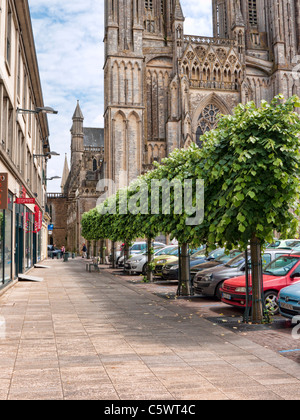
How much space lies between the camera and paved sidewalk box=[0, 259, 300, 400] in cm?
495

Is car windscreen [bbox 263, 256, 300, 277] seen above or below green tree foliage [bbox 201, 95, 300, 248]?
below

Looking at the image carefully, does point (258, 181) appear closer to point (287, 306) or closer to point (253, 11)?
point (287, 306)

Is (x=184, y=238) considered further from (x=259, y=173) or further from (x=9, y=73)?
(x=9, y=73)

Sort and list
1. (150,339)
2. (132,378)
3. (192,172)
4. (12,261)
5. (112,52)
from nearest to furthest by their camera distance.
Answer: (132,378) → (150,339) → (192,172) → (12,261) → (112,52)

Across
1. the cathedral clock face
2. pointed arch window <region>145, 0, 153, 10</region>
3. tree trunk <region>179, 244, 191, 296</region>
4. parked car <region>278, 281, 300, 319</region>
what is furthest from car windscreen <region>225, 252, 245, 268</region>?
pointed arch window <region>145, 0, 153, 10</region>

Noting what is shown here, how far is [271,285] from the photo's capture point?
34.3 feet

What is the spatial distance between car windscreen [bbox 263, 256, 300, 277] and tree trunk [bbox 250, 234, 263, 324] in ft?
4.98

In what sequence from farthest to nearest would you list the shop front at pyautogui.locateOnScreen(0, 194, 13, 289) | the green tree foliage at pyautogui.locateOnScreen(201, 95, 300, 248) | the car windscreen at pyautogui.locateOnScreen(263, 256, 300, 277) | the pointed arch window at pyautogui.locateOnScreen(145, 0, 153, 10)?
the pointed arch window at pyautogui.locateOnScreen(145, 0, 153, 10)
the shop front at pyautogui.locateOnScreen(0, 194, 13, 289)
the car windscreen at pyautogui.locateOnScreen(263, 256, 300, 277)
the green tree foliage at pyautogui.locateOnScreen(201, 95, 300, 248)

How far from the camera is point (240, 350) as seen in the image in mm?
7129

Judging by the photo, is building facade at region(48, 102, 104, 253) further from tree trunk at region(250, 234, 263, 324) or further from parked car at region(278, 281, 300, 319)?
parked car at region(278, 281, 300, 319)

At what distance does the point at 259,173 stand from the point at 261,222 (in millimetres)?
975

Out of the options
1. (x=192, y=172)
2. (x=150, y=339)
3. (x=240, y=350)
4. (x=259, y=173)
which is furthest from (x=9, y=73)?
(x=240, y=350)

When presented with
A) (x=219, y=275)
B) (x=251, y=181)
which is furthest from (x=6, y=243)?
(x=251, y=181)

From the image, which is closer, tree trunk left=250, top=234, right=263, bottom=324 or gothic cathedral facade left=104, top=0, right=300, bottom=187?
tree trunk left=250, top=234, right=263, bottom=324
